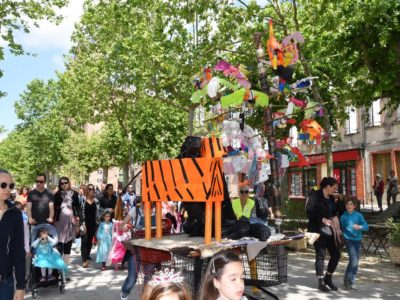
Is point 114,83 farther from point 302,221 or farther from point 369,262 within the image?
point 369,262

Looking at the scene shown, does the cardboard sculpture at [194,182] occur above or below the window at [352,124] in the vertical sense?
below

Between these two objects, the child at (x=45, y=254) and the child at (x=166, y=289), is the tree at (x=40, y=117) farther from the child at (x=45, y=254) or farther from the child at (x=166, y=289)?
the child at (x=166, y=289)

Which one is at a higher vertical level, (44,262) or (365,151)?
(365,151)

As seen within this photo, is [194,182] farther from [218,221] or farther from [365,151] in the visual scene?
[365,151]

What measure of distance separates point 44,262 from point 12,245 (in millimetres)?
4019

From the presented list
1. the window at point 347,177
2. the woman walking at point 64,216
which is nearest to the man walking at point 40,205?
the woman walking at point 64,216

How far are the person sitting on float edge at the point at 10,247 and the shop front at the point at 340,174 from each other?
81.6 ft

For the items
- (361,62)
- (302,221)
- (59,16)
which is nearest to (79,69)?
(59,16)

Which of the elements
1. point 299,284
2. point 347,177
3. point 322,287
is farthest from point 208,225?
point 347,177

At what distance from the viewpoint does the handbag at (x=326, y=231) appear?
7906 mm

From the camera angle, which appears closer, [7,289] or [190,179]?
[7,289]

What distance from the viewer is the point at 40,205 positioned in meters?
8.77

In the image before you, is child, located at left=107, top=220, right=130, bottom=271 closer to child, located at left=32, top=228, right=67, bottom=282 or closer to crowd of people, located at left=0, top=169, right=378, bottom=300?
crowd of people, located at left=0, top=169, right=378, bottom=300

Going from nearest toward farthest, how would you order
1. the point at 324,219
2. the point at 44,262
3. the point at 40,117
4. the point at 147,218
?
the point at 147,218, the point at 44,262, the point at 324,219, the point at 40,117
